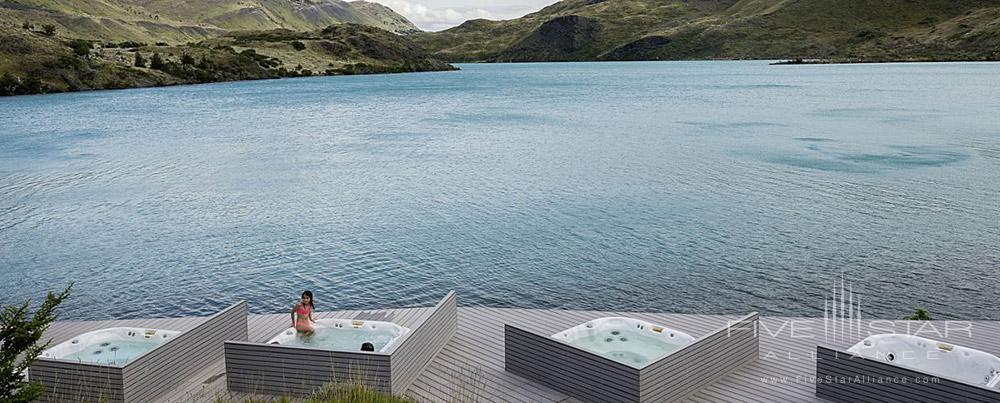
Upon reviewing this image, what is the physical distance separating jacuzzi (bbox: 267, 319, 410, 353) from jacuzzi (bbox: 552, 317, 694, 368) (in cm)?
308

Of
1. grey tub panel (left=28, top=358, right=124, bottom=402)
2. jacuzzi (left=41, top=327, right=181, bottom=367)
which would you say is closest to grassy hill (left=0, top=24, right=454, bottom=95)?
jacuzzi (left=41, top=327, right=181, bottom=367)

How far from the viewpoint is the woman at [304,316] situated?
14031mm

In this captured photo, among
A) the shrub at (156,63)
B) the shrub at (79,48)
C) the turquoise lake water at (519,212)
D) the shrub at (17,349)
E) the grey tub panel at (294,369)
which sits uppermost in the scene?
the shrub at (79,48)

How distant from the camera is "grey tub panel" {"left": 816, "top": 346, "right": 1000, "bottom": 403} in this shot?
393 inches

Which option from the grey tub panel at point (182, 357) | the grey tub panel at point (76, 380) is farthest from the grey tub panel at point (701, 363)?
the grey tub panel at point (76, 380)

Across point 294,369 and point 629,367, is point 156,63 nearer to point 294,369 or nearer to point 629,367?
point 294,369

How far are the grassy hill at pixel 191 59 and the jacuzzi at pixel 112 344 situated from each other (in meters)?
108

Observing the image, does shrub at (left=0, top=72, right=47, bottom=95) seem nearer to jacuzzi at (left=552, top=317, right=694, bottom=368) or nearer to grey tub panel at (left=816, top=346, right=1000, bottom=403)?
jacuzzi at (left=552, top=317, right=694, bottom=368)

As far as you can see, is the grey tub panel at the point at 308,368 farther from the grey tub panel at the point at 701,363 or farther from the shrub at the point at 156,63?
the shrub at the point at 156,63

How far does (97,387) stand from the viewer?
1122 centimetres

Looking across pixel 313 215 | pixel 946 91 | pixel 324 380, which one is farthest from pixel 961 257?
pixel 946 91

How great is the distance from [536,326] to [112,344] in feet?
24.7

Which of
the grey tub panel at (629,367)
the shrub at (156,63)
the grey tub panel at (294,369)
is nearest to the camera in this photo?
the grey tub panel at (629,367)

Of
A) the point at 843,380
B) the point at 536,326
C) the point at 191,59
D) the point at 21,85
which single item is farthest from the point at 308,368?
the point at 191,59
